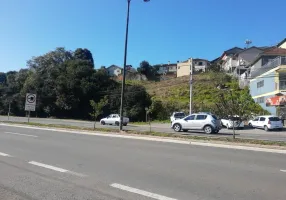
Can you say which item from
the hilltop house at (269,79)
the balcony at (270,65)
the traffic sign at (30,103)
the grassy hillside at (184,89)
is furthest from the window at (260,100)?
the traffic sign at (30,103)

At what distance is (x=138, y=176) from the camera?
771 centimetres

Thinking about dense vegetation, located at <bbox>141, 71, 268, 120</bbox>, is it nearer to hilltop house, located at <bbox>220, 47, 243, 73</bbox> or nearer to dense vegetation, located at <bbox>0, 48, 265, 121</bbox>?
dense vegetation, located at <bbox>0, 48, 265, 121</bbox>

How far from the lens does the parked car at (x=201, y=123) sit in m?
25.8

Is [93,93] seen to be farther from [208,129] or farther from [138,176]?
[138,176]

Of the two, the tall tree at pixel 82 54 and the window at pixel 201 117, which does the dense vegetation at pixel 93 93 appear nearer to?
the tall tree at pixel 82 54

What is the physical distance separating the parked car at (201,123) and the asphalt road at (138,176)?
14.5 meters

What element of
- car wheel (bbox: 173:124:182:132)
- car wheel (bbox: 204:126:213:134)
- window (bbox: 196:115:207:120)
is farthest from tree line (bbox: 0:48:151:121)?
car wheel (bbox: 204:126:213:134)

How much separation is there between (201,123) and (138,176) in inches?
752

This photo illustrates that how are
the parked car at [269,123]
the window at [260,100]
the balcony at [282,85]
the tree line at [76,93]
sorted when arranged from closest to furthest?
the parked car at [269,123]
the balcony at [282,85]
the window at [260,100]
the tree line at [76,93]

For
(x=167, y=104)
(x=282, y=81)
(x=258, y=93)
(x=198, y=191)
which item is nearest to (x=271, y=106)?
(x=282, y=81)

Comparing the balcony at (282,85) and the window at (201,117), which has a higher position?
the balcony at (282,85)

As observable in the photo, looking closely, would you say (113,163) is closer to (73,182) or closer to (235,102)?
(73,182)

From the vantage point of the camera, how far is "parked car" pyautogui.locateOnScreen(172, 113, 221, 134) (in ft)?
84.7

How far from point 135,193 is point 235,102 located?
1368cm
